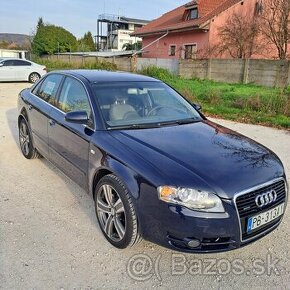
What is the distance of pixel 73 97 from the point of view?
3.88 m

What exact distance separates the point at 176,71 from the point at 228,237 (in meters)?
18.9

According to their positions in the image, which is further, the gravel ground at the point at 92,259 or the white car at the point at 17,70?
the white car at the point at 17,70

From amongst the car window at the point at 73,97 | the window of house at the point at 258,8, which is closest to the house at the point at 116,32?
the window of house at the point at 258,8

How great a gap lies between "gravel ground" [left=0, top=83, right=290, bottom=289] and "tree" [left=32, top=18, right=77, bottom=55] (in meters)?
43.3

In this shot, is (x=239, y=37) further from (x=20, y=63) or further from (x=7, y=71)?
(x=7, y=71)

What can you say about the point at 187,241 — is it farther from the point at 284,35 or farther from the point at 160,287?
the point at 284,35

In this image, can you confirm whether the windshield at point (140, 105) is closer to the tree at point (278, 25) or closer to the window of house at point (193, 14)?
the tree at point (278, 25)

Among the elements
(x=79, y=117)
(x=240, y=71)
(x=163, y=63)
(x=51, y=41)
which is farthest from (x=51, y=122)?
(x=51, y=41)

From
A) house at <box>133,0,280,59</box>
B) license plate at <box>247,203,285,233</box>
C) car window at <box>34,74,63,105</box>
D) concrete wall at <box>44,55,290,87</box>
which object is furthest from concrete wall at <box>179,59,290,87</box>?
license plate at <box>247,203,285,233</box>

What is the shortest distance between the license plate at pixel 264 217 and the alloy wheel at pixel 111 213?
106 cm

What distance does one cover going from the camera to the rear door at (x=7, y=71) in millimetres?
17422

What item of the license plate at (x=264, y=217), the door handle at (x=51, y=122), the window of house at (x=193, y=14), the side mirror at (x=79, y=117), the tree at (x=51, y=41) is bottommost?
the license plate at (x=264, y=217)

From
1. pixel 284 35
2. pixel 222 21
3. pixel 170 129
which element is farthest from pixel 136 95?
pixel 222 21

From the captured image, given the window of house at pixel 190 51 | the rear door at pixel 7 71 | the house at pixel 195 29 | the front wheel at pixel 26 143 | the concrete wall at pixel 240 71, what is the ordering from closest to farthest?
the front wheel at pixel 26 143 < the concrete wall at pixel 240 71 < the rear door at pixel 7 71 < the house at pixel 195 29 < the window of house at pixel 190 51
